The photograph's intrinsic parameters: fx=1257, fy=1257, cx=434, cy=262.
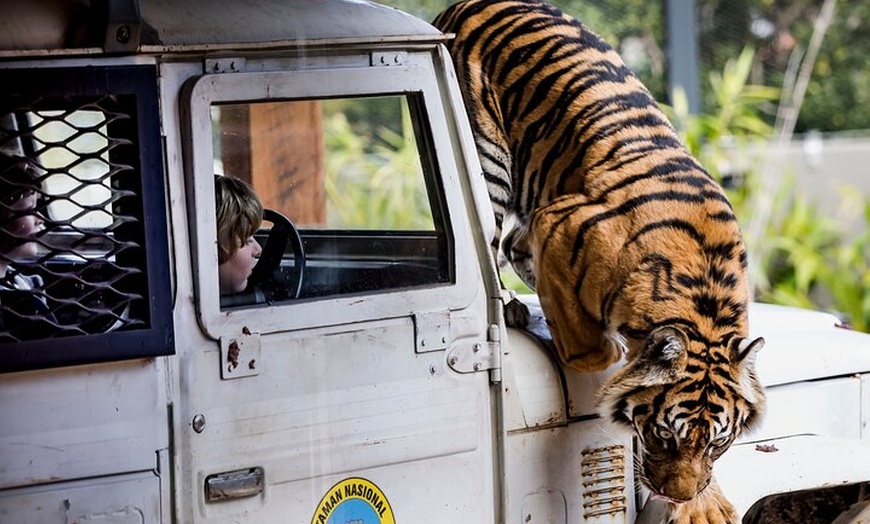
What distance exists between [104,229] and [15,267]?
195mm

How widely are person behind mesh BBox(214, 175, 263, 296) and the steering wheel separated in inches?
0.9

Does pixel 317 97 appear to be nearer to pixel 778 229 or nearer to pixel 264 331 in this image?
pixel 264 331

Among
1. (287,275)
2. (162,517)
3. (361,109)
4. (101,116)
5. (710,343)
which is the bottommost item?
(162,517)

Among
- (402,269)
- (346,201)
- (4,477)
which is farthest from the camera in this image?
(346,201)

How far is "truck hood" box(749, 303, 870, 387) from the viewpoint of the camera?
3537mm

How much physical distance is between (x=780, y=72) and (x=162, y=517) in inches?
404

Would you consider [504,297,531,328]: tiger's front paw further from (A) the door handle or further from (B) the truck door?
(A) the door handle

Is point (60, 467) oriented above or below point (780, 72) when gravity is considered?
below

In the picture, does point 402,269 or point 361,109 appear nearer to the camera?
point 402,269

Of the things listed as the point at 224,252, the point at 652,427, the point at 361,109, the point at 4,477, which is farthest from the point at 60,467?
the point at 361,109

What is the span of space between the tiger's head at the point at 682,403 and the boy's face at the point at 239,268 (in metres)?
0.92

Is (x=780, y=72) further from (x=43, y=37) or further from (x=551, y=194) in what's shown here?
(x=43, y=37)

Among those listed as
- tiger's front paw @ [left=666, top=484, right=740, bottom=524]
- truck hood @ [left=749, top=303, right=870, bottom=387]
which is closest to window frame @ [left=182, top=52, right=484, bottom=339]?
tiger's front paw @ [left=666, top=484, right=740, bottom=524]

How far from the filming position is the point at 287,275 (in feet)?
9.63
